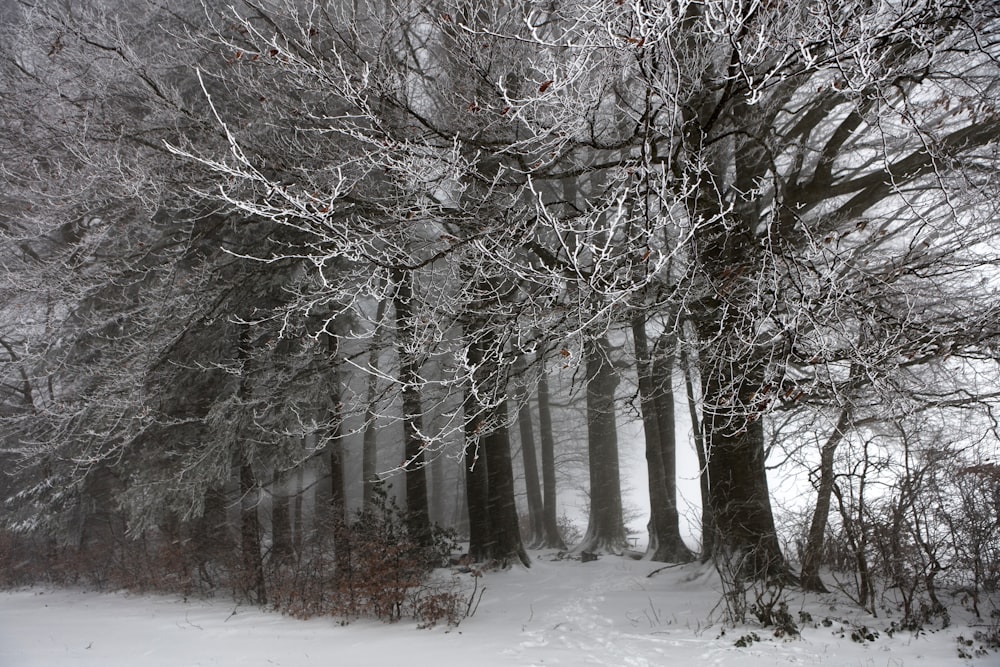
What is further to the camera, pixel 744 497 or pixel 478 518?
pixel 478 518

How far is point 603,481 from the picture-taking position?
16281 millimetres

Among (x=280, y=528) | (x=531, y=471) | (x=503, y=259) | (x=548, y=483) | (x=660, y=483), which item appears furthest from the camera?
(x=531, y=471)

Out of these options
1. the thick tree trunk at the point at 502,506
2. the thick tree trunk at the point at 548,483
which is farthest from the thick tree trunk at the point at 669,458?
the thick tree trunk at the point at 548,483

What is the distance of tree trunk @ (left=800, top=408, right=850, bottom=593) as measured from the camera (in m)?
6.52

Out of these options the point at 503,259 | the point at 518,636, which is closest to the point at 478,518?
the point at 518,636

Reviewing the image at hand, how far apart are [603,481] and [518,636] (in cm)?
945

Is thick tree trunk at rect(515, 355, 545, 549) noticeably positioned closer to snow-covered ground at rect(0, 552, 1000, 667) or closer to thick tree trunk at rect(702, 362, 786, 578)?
snow-covered ground at rect(0, 552, 1000, 667)

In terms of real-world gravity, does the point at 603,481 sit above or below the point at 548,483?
above

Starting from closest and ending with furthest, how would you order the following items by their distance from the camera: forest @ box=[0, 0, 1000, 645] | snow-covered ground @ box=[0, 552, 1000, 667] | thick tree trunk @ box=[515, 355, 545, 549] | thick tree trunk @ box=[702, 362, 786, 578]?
forest @ box=[0, 0, 1000, 645]
snow-covered ground @ box=[0, 552, 1000, 667]
thick tree trunk @ box=[702, 362, 786, 578]
thick tree trunk @ box=[515, 355, 545, 549]

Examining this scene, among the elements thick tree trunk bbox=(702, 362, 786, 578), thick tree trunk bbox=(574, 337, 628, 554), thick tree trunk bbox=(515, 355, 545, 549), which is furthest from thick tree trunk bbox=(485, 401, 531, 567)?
thick tree trunk bbox=(515, 355, 545, 549)

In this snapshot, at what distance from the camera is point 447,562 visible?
1240 cm

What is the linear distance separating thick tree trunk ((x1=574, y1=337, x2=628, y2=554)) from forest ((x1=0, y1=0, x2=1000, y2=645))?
3089mm

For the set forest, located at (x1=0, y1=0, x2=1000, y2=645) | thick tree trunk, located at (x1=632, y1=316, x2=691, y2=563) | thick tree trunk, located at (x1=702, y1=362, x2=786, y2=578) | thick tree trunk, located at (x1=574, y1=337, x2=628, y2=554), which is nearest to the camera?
forest, located at (x1=0, y1=0, x2=1000, y2=645)

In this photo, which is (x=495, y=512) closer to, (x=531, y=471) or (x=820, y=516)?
(x=820, y=516)
